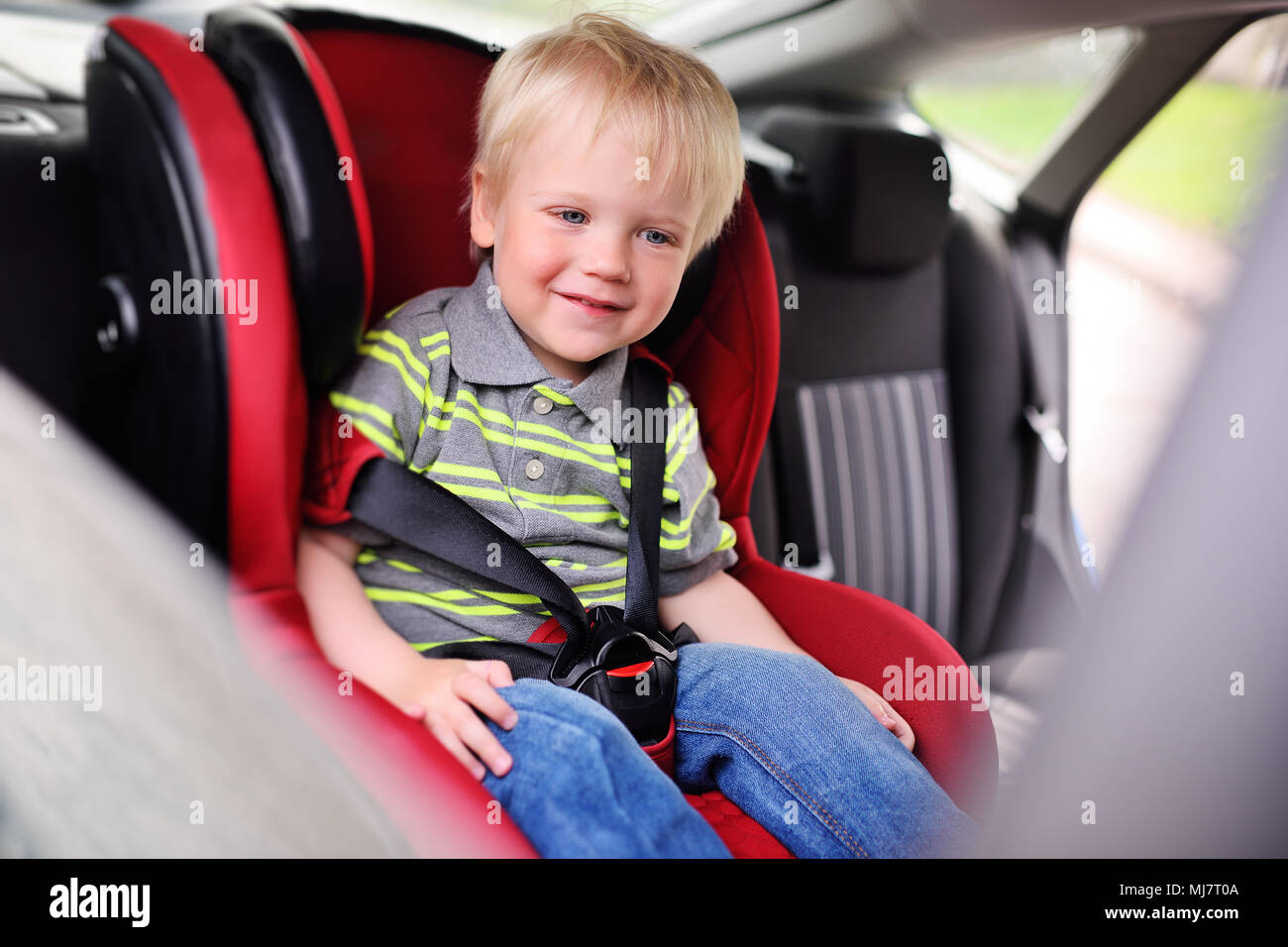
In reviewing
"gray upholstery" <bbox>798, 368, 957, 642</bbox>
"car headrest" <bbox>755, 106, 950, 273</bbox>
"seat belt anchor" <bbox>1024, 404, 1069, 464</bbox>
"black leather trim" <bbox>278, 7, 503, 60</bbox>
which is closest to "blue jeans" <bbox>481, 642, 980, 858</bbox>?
"black leather trim" <bbox>278, 7, 503, 60</bbox>

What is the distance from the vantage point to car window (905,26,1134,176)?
1583mm

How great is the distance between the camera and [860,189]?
59.4 inches

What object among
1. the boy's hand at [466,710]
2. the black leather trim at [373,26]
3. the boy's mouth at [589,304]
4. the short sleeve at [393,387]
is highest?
the black leather trim at [373,26]

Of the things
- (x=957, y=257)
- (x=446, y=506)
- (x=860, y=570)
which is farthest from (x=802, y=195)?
(x=446, y=506)

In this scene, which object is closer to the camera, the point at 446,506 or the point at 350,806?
the point at 350,806

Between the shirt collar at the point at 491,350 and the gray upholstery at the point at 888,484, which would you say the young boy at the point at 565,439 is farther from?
the gray upholstery at the point at 888,484

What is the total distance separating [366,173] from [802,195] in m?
0.84

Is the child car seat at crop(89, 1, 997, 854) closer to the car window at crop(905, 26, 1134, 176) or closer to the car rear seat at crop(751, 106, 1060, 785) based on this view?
the car rear seat at crop(751, 106, 1060, 785)

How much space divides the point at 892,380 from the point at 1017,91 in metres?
0.56

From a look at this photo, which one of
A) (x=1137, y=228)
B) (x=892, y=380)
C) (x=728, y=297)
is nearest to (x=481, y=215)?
→ (x=728, y=297)

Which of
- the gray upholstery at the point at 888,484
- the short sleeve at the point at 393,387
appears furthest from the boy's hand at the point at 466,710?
the gray upholstery at the point at 888,484

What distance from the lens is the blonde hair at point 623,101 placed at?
32.1 inches
